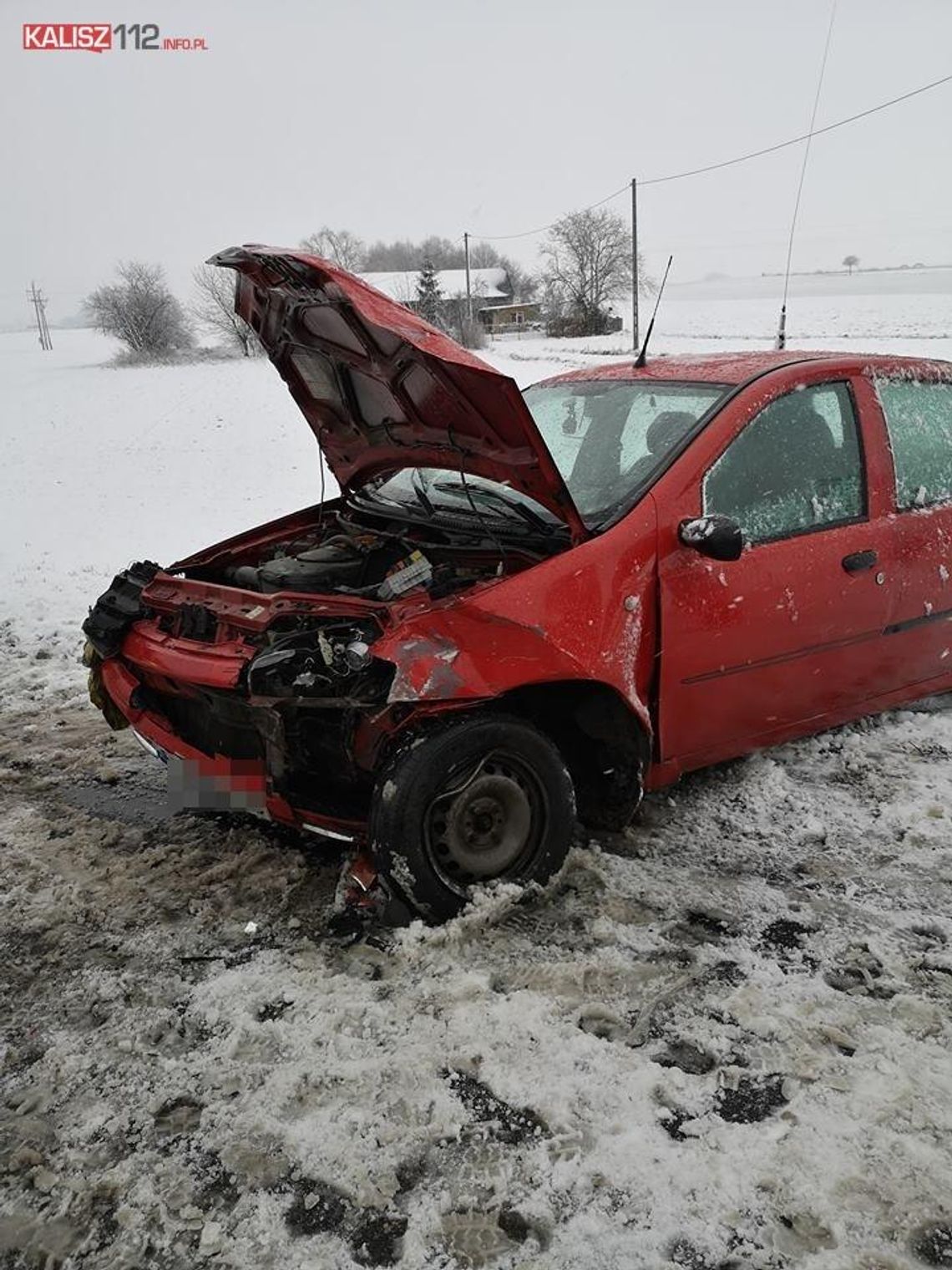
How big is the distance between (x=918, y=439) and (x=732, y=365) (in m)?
0.89

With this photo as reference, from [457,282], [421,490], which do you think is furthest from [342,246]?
[421,490]

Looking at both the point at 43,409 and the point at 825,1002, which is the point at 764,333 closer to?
the point at 43,409

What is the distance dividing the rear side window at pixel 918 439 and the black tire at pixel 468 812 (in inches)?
76.8

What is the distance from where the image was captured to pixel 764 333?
40.6 meters

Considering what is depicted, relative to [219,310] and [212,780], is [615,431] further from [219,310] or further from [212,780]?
[219,310]

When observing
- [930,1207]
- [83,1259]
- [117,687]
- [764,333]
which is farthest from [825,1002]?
[764,333]

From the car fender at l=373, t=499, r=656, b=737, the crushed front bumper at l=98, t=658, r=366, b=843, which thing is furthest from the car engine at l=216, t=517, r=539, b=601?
the crushed front bumper at l=98, t=658, r=366, b=843

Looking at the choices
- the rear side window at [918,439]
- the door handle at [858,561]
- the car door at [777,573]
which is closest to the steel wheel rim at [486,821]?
the car door at [777,573]

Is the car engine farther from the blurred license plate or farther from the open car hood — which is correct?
the blurred license plate

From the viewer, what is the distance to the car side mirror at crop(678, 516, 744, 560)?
287cm

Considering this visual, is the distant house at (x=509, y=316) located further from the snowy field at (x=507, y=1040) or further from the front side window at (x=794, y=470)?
the snowy field at (x=507, y=1040)

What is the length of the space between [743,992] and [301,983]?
1.25 metres

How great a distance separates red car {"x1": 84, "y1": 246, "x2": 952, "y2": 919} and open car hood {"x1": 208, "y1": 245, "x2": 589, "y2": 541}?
0.01 m

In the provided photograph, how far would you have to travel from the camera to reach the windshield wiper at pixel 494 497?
10.5 feet
